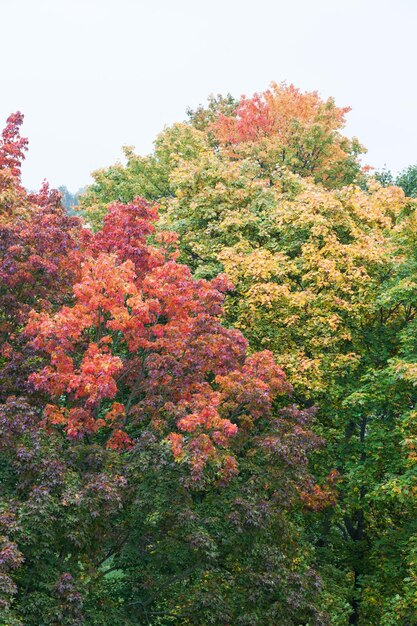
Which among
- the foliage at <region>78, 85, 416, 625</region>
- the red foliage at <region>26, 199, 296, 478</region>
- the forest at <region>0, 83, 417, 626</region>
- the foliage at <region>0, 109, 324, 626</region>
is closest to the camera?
the foliage at <region>0, 109, 324, 626</region>

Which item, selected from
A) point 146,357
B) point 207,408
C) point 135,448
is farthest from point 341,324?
point 135,448

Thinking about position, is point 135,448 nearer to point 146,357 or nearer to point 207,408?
point 207,408

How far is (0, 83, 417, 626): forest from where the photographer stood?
13.5 meters

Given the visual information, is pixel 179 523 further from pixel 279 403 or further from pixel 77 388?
pixel 279 403

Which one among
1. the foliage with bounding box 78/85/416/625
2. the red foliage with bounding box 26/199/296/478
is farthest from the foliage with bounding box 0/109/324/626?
the foliage with bounding box 78/85/416/625

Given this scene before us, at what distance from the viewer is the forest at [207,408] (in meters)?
13.5

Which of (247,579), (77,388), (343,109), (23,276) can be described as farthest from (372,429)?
(343,109)

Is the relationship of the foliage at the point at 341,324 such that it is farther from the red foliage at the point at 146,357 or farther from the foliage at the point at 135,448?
the red foliage at the point at 146,357

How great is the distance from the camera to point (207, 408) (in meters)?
14.4

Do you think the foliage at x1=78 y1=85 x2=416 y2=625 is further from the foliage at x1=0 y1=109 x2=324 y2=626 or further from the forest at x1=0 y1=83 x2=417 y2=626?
the foliage at x1=0 y1=109 x2=324 y2=626

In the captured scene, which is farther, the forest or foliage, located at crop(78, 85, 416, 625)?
foliage, located at crop(78, 85, 416, 625)

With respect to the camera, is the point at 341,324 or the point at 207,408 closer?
the point at 207,408

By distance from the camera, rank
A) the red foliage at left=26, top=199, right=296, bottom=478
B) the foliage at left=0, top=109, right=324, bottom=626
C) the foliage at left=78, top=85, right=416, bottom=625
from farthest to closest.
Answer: the foliage at left=78, top=85, right=416, bottom=625 → the red foliage at left=26, top=199, right=296, bottom=478 → the foliage at left=0, top=109, right=324, bottom=626

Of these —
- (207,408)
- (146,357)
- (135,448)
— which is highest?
(146,357)
